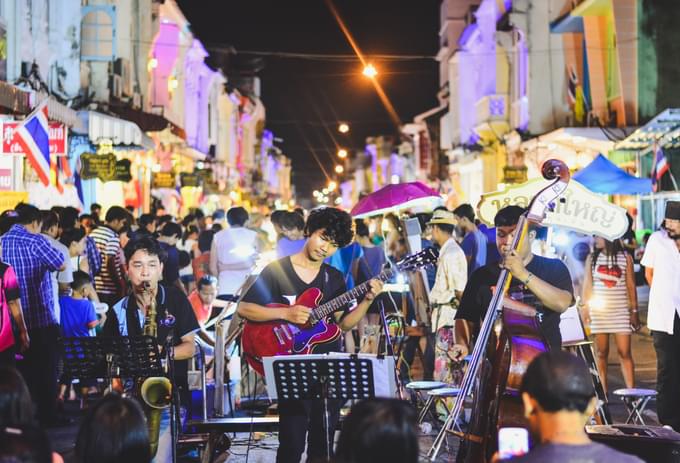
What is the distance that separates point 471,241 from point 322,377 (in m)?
7.56

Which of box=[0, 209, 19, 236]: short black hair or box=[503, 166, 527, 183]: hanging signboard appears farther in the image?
box=[503, 166, 527, 183]: hanging signboard

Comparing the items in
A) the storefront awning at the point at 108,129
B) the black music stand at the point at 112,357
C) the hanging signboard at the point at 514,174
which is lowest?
the black music stand at the point at 112,357

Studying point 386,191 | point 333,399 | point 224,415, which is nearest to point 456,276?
point 386,191

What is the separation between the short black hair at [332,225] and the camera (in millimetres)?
7281

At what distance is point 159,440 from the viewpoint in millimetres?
6496

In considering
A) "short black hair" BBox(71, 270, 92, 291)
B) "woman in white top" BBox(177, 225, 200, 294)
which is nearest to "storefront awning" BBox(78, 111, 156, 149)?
"woman in white top" BBox(177, 225, 200, 294)

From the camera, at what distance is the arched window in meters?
24.7

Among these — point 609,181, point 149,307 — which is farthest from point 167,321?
point 609,181

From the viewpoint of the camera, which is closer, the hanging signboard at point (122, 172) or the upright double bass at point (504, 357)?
the upright double bass at point (504, 357)

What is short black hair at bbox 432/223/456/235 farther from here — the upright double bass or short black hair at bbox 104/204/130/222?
the upright double bass

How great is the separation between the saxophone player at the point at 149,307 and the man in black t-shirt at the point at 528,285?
1.98 m

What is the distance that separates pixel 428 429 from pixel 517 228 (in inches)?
167

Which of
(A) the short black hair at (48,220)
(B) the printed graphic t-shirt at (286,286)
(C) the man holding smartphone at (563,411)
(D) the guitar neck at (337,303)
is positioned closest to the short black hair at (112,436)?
(C) the man holding smartphone at (563,411)

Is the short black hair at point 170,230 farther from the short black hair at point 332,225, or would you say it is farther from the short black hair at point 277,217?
the short black hair at point 332,225
